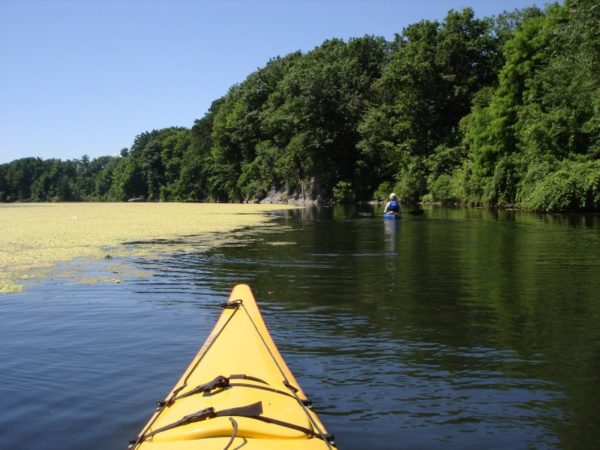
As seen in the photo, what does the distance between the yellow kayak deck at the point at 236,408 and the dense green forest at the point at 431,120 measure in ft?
94.9

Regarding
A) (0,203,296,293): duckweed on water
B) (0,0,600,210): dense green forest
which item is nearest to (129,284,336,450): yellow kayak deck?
(0,203,296,293): duckweed on water

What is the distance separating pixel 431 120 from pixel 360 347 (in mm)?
54776

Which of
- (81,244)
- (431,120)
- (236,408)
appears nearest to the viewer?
(236,408)

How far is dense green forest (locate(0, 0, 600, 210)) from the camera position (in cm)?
3581

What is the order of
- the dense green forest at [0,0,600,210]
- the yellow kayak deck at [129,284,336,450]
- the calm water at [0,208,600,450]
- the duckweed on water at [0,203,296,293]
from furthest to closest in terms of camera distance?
the dense green forest at [0,0,600,210], the duckweed on water at [0,203,296,293], the calm water at [0,208,600,450], the yellow kayak deck at [129,284,336,450]

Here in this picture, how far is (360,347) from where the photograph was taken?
7.38 meters

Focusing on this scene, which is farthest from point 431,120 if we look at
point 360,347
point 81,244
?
point 360,347

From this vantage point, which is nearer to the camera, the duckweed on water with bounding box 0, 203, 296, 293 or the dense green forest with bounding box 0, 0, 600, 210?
the duckweed on water with bounding box 0, 203, 296, 293

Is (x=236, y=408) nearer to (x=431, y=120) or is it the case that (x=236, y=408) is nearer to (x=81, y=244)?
(x=81, y=244)

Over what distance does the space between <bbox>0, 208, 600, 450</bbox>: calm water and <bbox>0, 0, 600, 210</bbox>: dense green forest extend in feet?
74.9

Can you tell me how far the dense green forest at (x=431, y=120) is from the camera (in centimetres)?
3581

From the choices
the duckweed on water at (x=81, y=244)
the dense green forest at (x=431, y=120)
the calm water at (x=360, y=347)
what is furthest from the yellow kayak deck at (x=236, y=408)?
the dense green forest at (x=431, y=120)

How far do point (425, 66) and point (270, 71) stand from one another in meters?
38.9

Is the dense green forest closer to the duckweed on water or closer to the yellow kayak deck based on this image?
the duckweed on water
